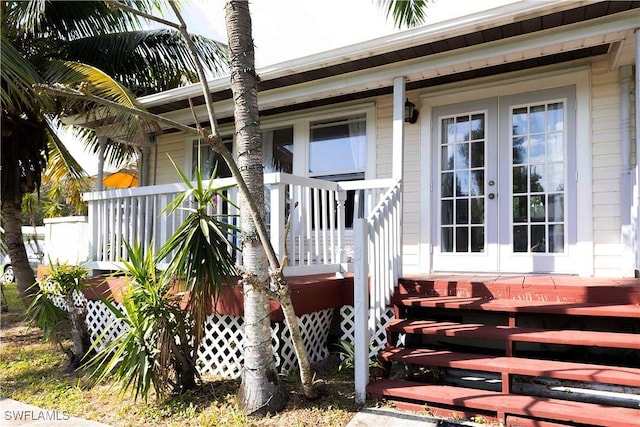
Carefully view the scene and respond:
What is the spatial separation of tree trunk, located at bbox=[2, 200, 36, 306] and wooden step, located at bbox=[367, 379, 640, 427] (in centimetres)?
592

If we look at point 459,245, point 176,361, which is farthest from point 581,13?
point 176,361

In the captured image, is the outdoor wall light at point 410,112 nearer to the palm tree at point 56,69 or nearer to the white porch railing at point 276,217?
the white porch railing at point 276,217

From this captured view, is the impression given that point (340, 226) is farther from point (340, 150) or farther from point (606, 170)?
point (606, 170)

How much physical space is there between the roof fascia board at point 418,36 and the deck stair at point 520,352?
229cm

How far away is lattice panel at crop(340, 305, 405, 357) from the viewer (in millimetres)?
3889

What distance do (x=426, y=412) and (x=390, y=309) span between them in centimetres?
119

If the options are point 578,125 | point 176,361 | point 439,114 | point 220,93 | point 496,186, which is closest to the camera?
point 176,361

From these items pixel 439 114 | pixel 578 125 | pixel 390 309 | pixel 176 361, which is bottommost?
pixel 176 361

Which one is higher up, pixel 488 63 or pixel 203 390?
pixel 488 63

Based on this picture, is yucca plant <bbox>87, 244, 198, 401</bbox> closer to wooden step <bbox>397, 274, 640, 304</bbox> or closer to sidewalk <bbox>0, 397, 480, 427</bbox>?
sidewalk <bbox>0, 397, 480, 427</bbox>

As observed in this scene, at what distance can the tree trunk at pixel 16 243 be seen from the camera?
6.41 m

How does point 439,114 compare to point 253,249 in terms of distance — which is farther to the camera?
point 439,114

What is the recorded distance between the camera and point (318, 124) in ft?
19.6

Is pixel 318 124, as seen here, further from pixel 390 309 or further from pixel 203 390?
pixel 203 390
